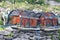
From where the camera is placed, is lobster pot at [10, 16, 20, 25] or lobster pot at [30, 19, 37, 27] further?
lobster pot at [10, 16, 20, 25]

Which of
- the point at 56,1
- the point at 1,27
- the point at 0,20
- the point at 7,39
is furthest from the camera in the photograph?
the point at 56,1

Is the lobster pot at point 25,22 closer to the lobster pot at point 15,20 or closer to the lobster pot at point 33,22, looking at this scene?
the lobster pot at point 33,22

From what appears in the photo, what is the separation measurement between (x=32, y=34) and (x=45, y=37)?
1.36ft

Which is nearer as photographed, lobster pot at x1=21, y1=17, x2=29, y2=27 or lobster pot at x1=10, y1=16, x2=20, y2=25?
lobster pot at x1=21, y1=17, x2=29, y2=27

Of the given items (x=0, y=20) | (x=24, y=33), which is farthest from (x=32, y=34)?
(x=0, y=20)

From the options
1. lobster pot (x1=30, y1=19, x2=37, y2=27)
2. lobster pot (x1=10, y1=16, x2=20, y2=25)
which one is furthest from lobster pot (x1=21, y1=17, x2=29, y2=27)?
lobster pot (x1=10, y1=16, x2=20, y2=25)

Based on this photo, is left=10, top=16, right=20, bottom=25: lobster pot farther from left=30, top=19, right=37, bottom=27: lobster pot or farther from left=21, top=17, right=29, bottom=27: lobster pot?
left=30, top=19, right=37, bottom=27: lobster pot

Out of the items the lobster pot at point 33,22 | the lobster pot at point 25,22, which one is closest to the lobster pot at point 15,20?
the lobster pot at point 25,22

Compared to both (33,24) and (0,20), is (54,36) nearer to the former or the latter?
(33,24)

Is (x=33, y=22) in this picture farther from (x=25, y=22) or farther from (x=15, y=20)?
(x=15, y=20)

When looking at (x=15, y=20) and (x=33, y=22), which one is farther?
(x=15, y=20)

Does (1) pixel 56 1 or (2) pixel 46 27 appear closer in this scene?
(2) pixel 46 27

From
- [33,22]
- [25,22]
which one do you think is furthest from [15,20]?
[33,22]

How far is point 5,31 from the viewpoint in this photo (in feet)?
27.0
